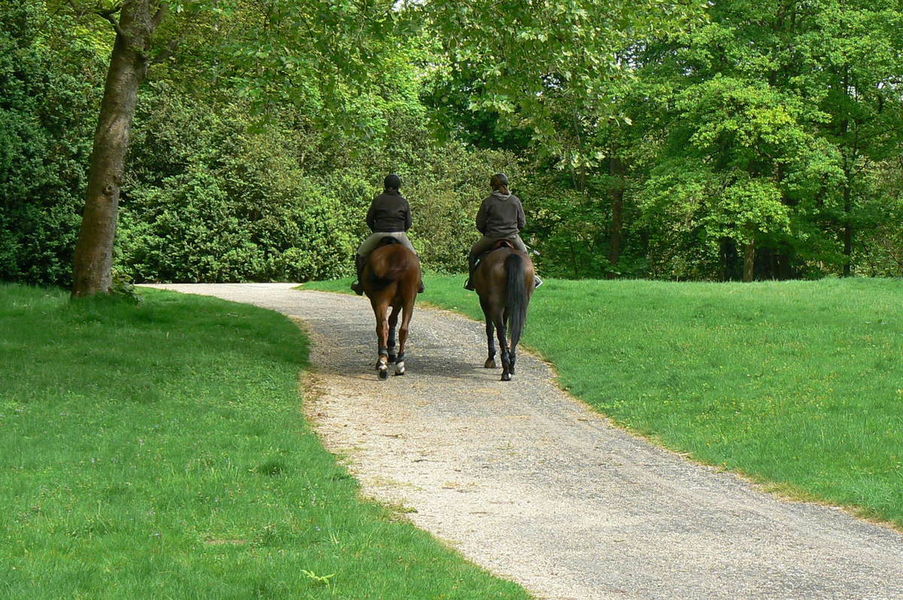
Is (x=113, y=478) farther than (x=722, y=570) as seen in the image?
Yes

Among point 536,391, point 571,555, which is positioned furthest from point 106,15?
point 571,555

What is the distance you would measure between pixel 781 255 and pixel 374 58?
33.0 meters

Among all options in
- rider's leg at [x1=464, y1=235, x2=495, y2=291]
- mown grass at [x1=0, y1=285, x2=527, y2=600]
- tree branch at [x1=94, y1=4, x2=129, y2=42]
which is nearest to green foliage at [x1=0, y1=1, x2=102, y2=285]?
tree branch at [x1=94, y1=4, x2=129, y2=42]

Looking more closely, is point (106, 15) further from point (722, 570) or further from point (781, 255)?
point (781, 255)

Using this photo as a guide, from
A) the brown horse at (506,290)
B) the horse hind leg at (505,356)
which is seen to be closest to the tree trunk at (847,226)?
the brown horse at (506,290)

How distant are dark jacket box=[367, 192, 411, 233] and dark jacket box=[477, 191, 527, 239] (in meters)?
1.26

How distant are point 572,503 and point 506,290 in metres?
7.47

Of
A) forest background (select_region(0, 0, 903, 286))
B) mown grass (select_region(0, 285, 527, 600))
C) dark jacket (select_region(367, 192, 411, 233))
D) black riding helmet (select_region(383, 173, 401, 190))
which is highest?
forest background (select_region(0, 0, 903, 286))

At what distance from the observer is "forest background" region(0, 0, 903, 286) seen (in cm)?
1814

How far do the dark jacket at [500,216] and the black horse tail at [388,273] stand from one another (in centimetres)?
146

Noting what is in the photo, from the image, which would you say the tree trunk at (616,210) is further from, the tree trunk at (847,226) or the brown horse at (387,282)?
the brown horse at (387,282)

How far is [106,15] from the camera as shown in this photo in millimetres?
20516

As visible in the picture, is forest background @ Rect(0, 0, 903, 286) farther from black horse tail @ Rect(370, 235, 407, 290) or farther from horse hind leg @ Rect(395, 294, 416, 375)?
horse hind leg @ Rect(395, 294, 416, 375)

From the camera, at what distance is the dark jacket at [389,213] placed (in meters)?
16.8
